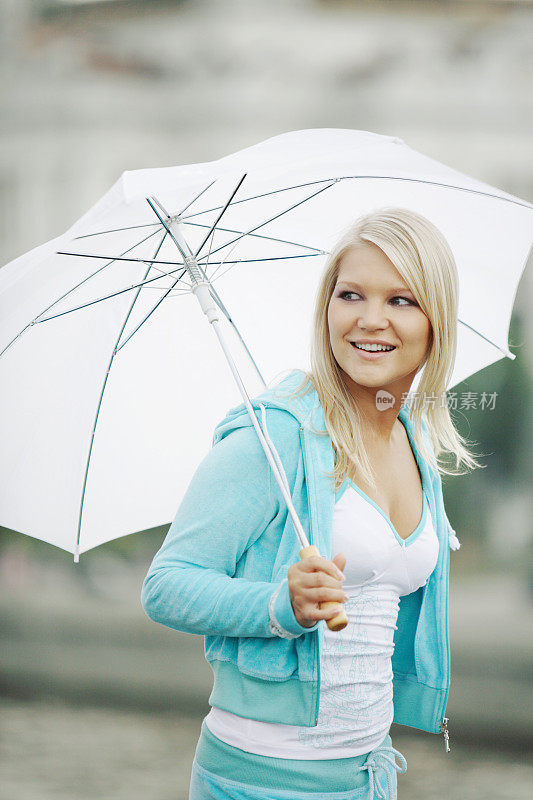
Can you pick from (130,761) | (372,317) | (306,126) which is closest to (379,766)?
(372,317)

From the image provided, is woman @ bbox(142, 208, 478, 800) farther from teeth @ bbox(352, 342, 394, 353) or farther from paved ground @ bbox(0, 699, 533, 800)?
paved ground @ bbox(0, 699, 533, 800)

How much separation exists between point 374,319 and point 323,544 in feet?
0.98

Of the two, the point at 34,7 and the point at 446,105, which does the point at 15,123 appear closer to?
the point at 34,7

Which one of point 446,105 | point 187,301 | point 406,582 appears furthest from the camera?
point 446,105

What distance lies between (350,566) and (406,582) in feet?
0.40

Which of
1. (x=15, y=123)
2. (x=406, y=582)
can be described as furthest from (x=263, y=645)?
(x=15, y=123)

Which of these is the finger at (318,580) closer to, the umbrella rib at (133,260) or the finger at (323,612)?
the finger at (323,612)

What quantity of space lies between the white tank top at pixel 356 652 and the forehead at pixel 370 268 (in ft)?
0.90

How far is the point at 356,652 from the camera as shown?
1.06 m

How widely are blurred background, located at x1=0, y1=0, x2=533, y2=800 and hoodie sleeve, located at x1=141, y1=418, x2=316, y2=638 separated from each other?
2.35 meters

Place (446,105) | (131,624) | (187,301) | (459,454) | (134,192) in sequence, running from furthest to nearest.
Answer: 1. (131,624)
2. (446,105)
3. (187,301)
4. (459,454)
5. (134,192)

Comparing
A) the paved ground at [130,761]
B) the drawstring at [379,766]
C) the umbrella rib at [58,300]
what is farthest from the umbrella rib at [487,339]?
the paved ground at [130,761]

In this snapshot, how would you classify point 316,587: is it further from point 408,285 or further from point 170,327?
point 170,327

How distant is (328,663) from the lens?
3.43 ft
